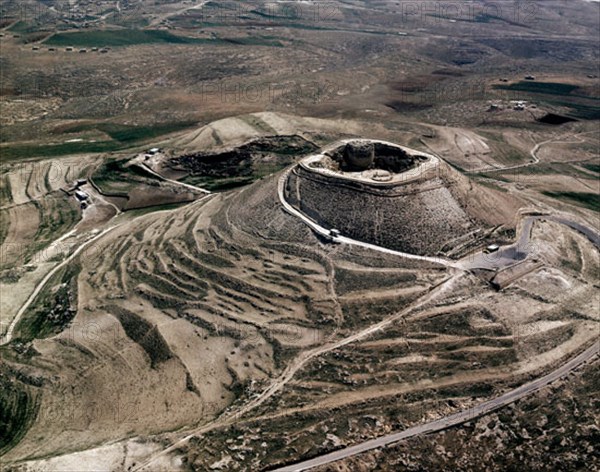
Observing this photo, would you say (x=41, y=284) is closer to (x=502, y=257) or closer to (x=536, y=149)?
(x=502, y=257)

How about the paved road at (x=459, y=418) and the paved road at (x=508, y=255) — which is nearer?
the paved road at (x=459, y=418)

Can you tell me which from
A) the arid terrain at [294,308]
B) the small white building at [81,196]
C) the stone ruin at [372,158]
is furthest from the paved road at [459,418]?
the small white building at [81,196]

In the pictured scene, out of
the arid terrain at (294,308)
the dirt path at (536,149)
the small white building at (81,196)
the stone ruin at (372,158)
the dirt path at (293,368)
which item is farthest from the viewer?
the dirt path at (536,149)

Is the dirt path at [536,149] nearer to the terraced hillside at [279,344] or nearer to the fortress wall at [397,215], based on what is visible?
the terraced hillside at [279,344]

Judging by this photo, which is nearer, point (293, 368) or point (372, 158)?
point (293, 368)

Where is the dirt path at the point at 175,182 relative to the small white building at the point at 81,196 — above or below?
above

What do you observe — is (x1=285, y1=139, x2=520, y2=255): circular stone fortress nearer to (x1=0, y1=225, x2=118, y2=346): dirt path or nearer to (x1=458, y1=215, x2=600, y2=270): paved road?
(x1=458, y1=215, x2=600, y2=270): paved road

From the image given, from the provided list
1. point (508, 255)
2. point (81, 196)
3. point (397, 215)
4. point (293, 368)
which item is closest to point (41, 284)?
point (81, 196)

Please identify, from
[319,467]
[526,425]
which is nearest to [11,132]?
[319,467]
